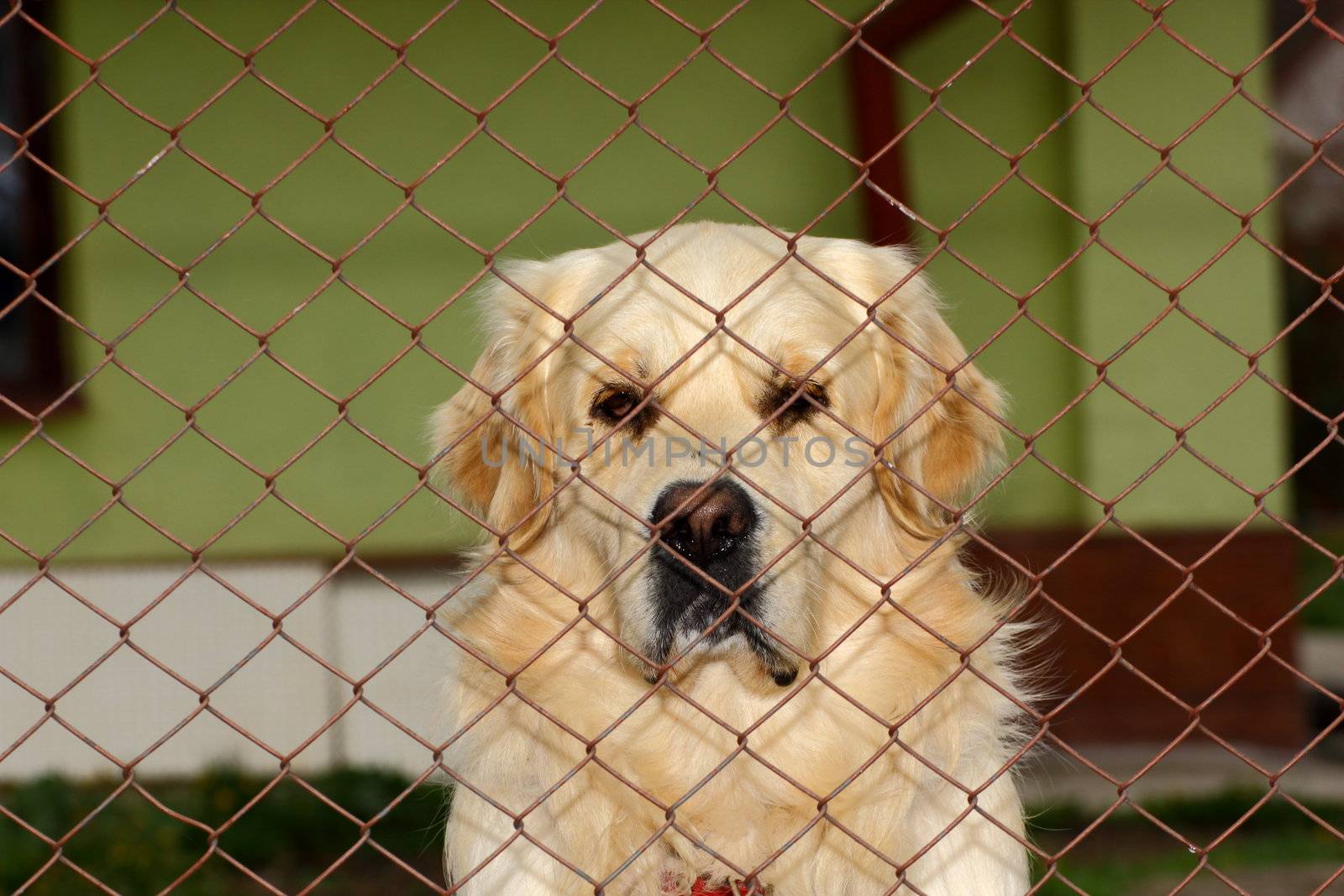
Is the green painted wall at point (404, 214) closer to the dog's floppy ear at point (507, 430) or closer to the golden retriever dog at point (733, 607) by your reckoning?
the dog's floppy ear at point (507, 430)

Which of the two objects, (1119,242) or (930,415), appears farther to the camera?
(1119,242)

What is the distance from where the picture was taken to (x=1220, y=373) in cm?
623

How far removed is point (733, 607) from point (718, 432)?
1.83ft

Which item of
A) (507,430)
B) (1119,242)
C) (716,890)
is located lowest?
(1119,242)

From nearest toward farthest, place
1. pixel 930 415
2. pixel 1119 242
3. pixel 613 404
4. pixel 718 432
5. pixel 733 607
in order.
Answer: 1. pixel 733 607
2. pixel 718 432
3. pixel 613 404
4. pixel 930 415
5. pixel 1119 242

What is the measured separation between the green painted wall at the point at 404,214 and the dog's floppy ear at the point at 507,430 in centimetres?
290

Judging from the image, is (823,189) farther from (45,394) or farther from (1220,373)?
(45,394)

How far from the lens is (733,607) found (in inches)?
91.4

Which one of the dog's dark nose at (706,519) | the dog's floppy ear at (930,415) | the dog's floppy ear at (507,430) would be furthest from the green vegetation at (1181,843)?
the dog's dark nose at (706,519)

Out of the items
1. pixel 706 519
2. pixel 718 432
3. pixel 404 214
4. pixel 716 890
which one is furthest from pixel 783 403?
pixel 404 214

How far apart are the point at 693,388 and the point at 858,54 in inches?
138

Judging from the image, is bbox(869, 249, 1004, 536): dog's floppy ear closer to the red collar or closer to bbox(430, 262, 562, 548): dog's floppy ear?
bbox(430, 262, 562, 548): dog's floppy ear

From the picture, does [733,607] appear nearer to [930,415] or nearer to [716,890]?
[716,890]

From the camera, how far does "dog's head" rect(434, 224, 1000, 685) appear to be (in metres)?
2.54
